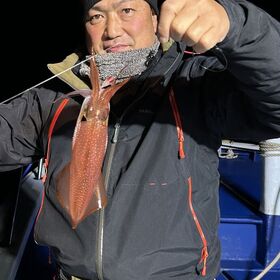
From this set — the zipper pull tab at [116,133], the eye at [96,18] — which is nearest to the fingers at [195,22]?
the zipper pull tab at [116,133]

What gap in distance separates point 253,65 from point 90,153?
49 centimetres

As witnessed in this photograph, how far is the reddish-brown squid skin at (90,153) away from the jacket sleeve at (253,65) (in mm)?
346

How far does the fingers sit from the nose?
509 millimetres

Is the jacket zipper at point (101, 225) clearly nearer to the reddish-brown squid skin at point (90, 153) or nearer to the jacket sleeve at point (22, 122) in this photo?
the reddish-brown squid skin at point (90, 153)

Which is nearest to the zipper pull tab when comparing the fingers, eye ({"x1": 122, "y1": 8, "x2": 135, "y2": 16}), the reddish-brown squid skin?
the reddish-brown squid skin

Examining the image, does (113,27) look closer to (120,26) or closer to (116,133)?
(120,26)

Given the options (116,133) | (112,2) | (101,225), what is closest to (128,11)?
(112,2)

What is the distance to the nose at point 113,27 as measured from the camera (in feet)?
4.10

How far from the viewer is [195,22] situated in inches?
29.5

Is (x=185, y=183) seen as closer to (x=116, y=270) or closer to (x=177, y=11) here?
(x=116, y=270)

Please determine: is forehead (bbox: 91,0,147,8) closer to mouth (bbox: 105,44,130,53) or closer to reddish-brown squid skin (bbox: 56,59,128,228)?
mouth (bbox: 105,44,130,53)

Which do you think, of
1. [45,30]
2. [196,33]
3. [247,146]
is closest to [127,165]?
[196,33]

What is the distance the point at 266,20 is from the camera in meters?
0.85

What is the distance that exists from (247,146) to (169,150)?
2298 millimetres
